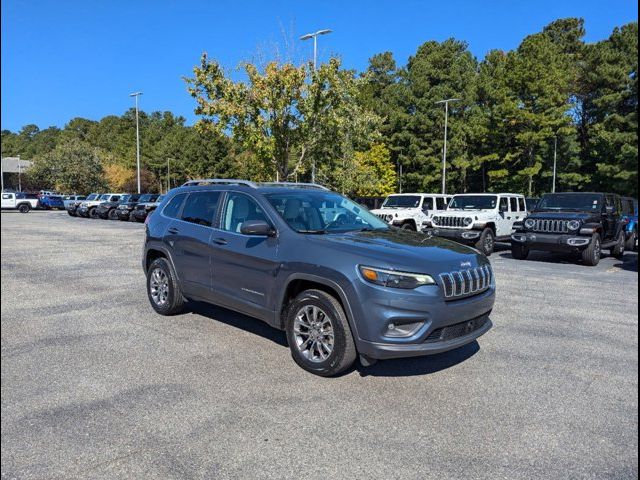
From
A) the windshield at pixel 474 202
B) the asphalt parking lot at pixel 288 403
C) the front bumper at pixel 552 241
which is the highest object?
the windshield at pixel 474 202

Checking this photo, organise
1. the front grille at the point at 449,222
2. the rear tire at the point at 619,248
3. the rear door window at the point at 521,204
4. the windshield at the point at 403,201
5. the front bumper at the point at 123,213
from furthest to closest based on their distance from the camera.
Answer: the front bumper at the point at 123,213, the windshield at the point at 403,201, the rear door window at the point at 521,204, the front grille at the point at 449,222, the rear tire at the point at 619,248

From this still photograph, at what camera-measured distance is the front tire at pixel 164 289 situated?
612cm

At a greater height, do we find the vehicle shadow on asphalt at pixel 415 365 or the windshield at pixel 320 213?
the windshield at pixel 320 213

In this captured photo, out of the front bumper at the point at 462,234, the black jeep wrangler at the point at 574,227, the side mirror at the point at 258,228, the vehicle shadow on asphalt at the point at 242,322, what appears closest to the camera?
the side mirror at the point at 258,228

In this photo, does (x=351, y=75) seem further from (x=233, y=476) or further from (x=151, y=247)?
(x=233, y=476)

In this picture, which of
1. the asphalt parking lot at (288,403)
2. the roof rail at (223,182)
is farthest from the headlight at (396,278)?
the roof rail at (223,182)

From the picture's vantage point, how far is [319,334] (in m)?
4.38

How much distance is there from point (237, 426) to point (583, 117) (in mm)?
51777

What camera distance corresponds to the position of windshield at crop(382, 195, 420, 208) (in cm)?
1758

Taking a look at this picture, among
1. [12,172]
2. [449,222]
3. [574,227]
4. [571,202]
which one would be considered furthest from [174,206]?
[12,172]

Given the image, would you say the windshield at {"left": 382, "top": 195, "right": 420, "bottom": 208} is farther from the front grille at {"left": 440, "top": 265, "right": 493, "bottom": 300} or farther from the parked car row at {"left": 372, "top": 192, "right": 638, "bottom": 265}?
the front grille at {"left": 440, "top": 265, "right": 493, "bottom": 300}

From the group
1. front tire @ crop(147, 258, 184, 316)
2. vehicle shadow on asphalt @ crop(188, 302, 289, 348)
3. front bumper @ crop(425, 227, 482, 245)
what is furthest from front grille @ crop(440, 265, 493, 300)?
front bumper @ crop(425, 227, 482, 245)

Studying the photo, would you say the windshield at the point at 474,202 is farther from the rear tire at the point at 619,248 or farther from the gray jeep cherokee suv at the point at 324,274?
the gray jeep cherokee suv at the point at 324,274

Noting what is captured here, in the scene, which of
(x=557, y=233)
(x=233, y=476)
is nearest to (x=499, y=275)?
(x=557, y=233)
